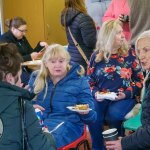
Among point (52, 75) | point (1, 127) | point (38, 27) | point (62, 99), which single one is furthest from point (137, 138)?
point (38, 27)

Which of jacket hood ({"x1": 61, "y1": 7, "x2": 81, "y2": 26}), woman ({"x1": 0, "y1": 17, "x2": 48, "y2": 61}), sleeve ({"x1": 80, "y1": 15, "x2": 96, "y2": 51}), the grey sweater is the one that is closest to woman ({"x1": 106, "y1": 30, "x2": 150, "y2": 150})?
the grey sweater

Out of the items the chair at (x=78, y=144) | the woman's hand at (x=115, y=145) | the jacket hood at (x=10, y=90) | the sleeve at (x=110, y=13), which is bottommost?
the chair at (x=78, y=144)

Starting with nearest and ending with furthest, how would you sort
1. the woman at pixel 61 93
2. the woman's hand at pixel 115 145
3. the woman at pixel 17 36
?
the woman's hand at pixel 115 145 → the woman at pixel 61 93 → the woman at pixel 17 36

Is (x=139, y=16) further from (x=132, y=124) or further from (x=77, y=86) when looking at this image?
(x=132, y=124)

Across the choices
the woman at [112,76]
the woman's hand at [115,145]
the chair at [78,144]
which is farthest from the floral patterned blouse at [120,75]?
the woman's hand at [115,145]

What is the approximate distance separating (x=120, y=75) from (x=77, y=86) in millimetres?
617

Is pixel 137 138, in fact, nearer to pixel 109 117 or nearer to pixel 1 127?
pixel 1 127

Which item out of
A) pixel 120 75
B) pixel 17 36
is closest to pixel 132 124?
pixel 120 75

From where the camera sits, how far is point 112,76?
11.0 feet

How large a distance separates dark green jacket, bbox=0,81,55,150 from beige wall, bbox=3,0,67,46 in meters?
4.96

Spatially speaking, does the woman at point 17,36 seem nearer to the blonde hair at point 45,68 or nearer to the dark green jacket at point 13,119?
the blonde hair at point 45,68

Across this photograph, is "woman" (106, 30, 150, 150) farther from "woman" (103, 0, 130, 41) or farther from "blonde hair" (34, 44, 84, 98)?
"woman" (103, 0, 130, 41)

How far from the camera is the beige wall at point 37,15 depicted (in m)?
6.65

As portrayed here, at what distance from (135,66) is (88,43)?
75cm
